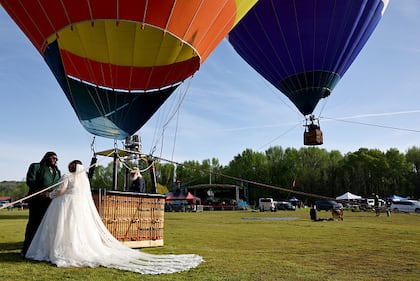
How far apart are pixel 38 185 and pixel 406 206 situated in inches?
1253

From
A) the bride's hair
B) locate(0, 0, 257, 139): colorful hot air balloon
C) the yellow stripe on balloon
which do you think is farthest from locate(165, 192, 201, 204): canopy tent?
the bride's hair

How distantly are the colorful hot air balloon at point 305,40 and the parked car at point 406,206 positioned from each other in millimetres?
19473

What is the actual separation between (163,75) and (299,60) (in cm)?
812

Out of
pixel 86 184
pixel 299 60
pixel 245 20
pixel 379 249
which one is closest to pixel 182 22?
pixel 86 184

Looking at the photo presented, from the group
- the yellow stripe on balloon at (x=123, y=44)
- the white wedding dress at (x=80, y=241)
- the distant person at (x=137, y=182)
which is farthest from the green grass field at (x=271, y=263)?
the yellow stripe on balloon at (x=123, y=44)

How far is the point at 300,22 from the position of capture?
14.4 metres

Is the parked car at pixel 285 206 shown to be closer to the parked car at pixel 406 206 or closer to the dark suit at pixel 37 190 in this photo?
the parked car at pixel 406 206

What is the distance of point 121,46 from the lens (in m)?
8.33

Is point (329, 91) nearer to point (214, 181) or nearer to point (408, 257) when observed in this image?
point (408, 257)

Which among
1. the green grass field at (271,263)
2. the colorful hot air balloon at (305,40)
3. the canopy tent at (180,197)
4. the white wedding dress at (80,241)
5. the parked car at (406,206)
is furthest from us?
the canopy tent at (180,197)

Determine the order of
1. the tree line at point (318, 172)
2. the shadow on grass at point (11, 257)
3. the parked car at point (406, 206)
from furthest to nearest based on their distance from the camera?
the tree line at point (318, 172), the parked car at point (406, 206), the shadow on grass at point (11, 257)

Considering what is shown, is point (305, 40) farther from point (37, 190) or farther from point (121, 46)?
point (37, 190)

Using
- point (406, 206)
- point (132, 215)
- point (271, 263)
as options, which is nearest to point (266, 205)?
point (406, 206)

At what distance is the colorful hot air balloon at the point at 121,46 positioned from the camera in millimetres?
7199
